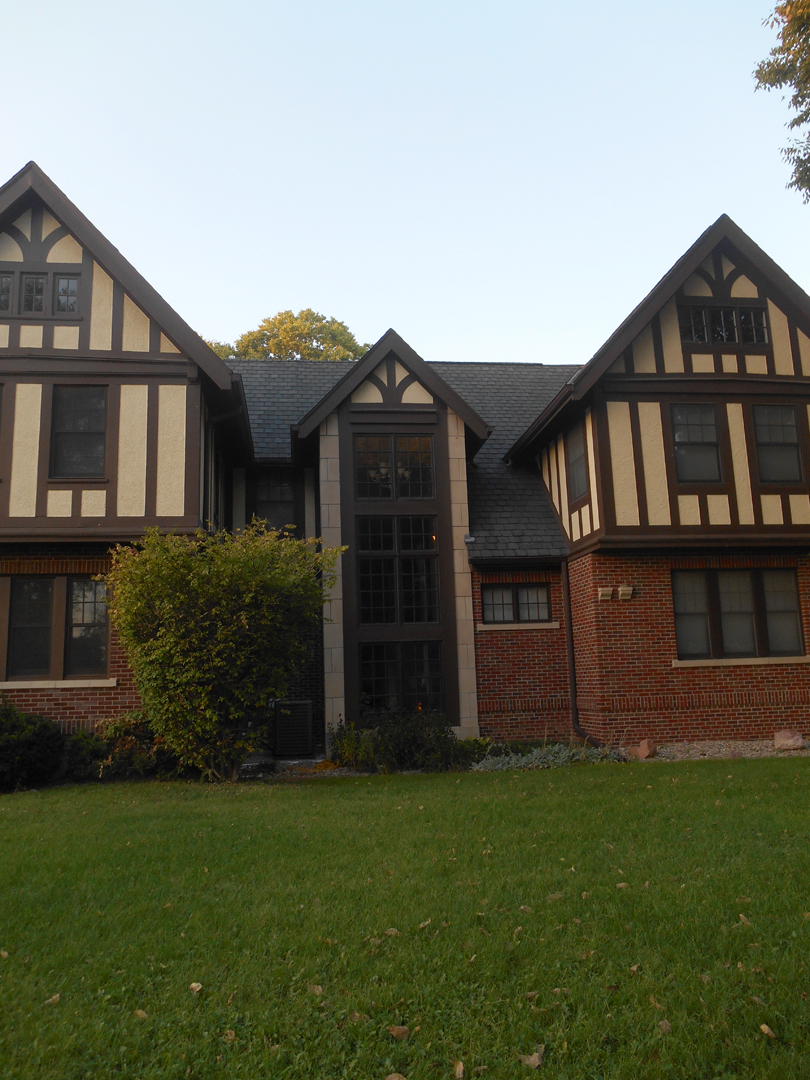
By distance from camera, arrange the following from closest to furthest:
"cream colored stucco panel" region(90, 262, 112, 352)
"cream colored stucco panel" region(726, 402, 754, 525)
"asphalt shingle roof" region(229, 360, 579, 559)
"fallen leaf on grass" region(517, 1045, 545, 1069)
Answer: "fallen leaf on grass" region(517, 1045, 545, 1069) → "cream colored stucco panel" region(90, 262, 112, 352) → "cream colored stucco panel" region(726, 402, 754, 525) → "asphalt shingle roof" region(229, 360, 579, 559)

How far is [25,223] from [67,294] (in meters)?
1.39

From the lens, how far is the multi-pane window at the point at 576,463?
15.2 meters

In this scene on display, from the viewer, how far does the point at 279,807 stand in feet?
30.5

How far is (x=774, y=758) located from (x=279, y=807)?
25.3 feet

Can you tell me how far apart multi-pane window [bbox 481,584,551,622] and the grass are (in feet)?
23.2

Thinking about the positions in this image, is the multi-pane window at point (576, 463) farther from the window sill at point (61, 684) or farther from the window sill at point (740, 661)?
the window sill at point (61, 684)

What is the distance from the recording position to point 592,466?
48.3 feet

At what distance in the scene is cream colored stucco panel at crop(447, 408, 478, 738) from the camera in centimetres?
1475

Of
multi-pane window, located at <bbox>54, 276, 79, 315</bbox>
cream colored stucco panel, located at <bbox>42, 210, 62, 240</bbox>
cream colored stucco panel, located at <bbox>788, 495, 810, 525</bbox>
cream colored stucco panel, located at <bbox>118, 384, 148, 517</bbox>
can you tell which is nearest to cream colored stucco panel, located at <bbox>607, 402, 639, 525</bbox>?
cream colored stucco panel, located at <bbox>788, 495, 810, 525</bbox>

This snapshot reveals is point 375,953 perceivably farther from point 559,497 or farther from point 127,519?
point 559,497

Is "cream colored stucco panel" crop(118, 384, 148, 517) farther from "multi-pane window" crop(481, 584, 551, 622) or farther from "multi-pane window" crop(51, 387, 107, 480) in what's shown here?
"multi-pane window" crop(481, 584, 551, 622)

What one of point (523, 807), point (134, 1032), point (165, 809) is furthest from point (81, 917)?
point (523, 807)

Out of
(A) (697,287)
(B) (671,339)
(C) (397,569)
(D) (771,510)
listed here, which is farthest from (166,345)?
(D) (771,510)

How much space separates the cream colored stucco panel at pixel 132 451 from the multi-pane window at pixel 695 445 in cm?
919
